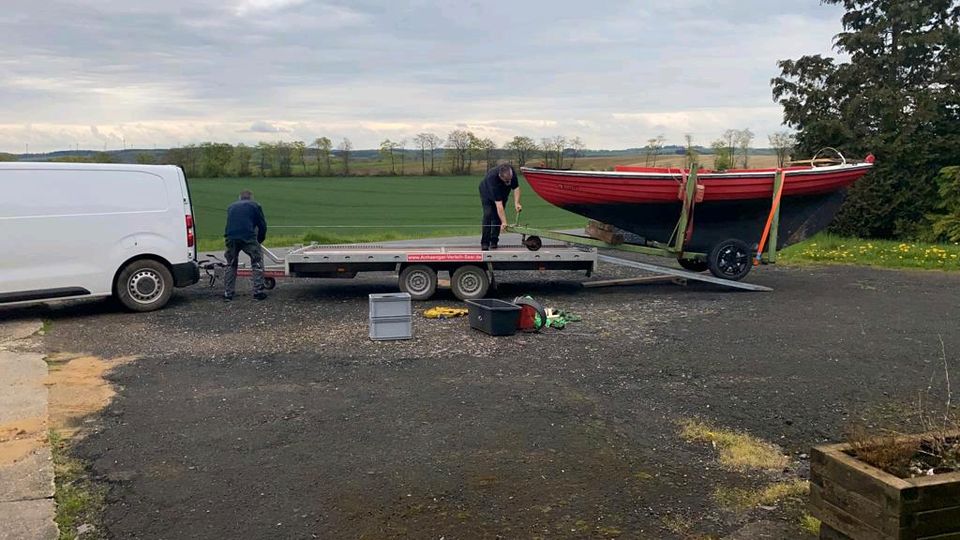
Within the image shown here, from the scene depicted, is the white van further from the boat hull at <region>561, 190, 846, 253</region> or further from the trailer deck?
the boat hull at <region>561, 190, 846, 253</region>

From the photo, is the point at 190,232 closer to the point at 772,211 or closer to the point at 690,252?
the point at 690,252

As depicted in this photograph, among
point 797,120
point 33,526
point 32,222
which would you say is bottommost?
point 33,526

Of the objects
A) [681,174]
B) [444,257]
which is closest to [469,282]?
[444,257]

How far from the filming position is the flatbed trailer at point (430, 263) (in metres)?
11.5

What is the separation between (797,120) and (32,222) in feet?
61.6

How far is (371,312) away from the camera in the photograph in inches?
360

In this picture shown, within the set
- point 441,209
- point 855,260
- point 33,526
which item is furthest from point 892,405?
point 441,209

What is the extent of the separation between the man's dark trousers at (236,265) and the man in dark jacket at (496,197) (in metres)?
3.29

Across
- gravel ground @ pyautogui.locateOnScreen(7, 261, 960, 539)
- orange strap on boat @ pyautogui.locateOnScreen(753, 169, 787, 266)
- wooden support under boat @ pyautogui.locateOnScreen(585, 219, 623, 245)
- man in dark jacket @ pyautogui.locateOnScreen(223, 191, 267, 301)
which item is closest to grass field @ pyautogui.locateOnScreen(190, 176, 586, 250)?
man in dark jacket @ pyautogui.locateOnScreen(223, 191, 267, 301)

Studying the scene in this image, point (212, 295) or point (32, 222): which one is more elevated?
point (32, 222)

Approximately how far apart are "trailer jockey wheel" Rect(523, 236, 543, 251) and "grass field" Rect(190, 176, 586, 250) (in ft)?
29.1

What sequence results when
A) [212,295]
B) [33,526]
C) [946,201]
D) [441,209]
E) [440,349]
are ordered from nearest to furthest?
1. [33,526]
2. [440,349]
3. [212,295]
4. [946,201]
5. [441,209]

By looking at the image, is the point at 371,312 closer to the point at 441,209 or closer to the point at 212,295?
the point at 212,295

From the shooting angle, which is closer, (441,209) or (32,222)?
(32,222)
